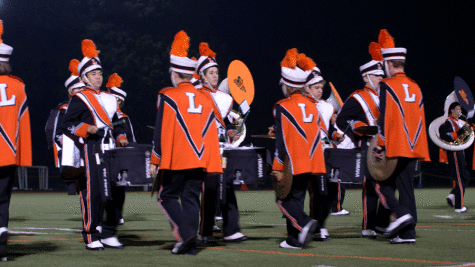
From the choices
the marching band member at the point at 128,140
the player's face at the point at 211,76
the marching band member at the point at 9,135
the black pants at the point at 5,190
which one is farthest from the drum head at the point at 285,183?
the black pants at the point at 5,190

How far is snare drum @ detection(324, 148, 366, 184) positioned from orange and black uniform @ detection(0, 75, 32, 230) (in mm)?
3306

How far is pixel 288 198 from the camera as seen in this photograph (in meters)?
6.48

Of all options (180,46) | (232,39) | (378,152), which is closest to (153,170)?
(180,46)

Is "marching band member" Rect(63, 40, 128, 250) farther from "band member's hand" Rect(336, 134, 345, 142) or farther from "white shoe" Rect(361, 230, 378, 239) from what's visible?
"band member's hand" Rect(336, 134, 345, 142)

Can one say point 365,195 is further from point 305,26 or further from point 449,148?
point 305,26

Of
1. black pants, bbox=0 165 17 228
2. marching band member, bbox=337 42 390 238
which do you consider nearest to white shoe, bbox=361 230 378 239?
marching band member, bbox=337 42 390 238

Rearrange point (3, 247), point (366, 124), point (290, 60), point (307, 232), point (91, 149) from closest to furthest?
point (3, 247), point (307, 232), point (91, 149), point (290, 60), point (366, 124)

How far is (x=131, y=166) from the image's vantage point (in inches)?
254

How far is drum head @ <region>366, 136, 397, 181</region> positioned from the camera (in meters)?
6.69

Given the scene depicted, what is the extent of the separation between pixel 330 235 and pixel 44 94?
24712mm

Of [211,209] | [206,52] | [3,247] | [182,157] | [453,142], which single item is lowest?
[3,247]

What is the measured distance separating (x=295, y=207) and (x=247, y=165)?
0.90 m

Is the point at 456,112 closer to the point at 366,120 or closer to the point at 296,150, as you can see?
the point at 366,120

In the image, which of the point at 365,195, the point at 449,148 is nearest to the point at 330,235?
the point at 365,195
